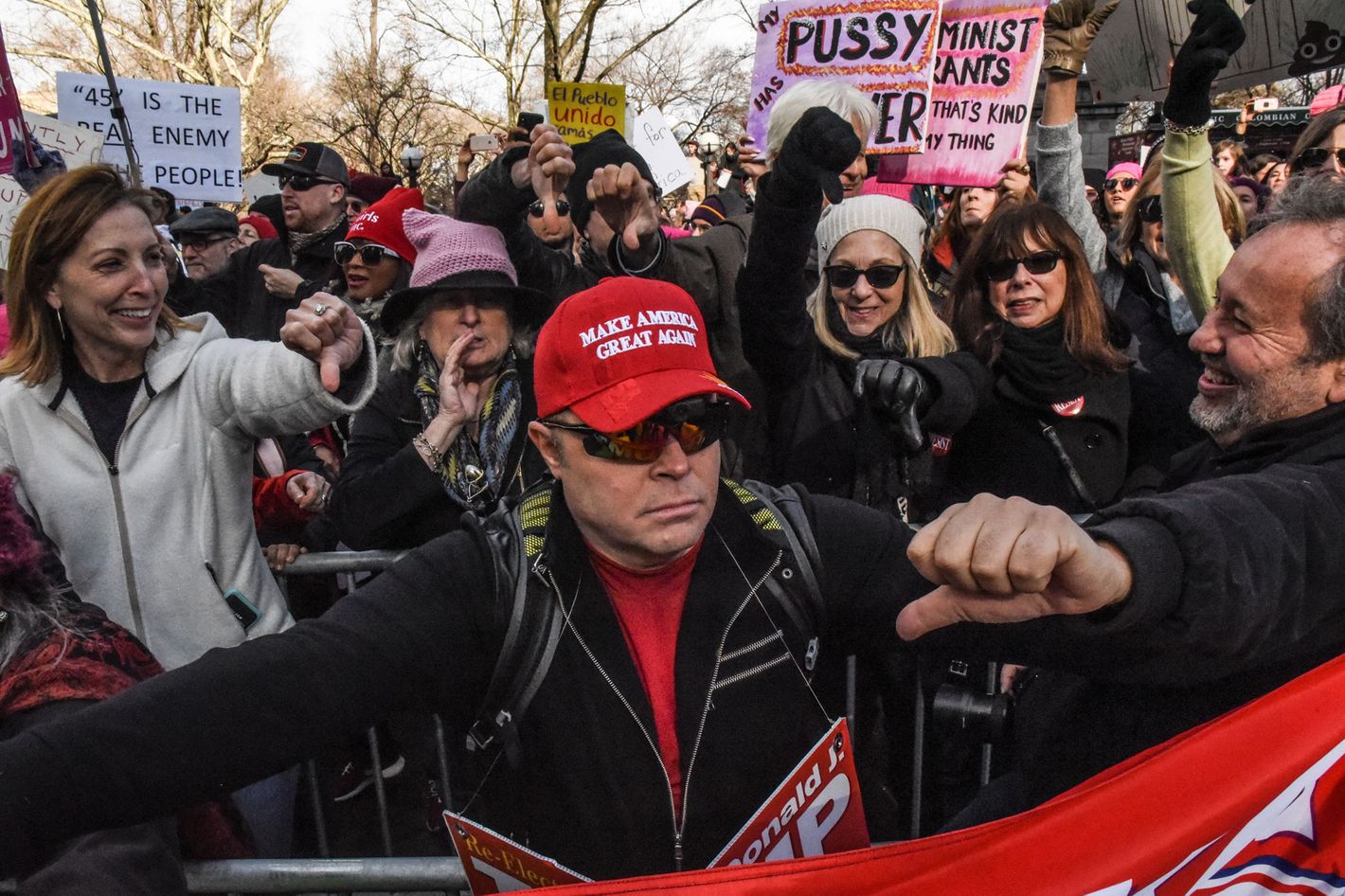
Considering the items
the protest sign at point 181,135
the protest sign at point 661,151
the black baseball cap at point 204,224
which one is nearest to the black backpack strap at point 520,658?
the protest sign at point 661,151

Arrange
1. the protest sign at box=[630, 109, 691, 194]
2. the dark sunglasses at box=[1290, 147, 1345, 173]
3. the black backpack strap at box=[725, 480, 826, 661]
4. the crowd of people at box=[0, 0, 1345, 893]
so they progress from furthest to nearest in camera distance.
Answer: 1. the protest sign at box=[630, 109, 691, 194]
2. the dark sunglasses at box=[1290, 147, 1345, 173]
3. the black backpack strap at box=[725, 480, 826, 661]
4. the crowd of people at box=[0, 0, 1345, 893]

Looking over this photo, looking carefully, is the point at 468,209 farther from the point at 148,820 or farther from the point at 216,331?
the point at 148,820

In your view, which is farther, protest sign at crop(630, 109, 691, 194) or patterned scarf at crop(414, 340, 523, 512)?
protest sign at crop(630, 109, 691, 194)

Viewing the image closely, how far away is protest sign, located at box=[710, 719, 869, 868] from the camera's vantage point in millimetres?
1868

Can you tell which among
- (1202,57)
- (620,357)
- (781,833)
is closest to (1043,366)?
(1202,57)

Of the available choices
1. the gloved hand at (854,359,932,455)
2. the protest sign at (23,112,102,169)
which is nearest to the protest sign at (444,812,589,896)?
the gloved hand at (854,359,932,455)

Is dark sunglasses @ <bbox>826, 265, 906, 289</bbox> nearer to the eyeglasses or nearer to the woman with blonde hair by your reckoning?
the woman with blonde hair

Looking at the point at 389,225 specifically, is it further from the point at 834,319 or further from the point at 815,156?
the point at 815,156

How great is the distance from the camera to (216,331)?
2.90 meters

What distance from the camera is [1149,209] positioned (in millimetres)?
4664

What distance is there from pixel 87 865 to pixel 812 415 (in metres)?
2.21

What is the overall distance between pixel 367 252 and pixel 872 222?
2156 millimetres

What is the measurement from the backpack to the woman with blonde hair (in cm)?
81

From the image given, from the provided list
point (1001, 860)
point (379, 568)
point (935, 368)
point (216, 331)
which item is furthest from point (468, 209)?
point (1001, 860)
